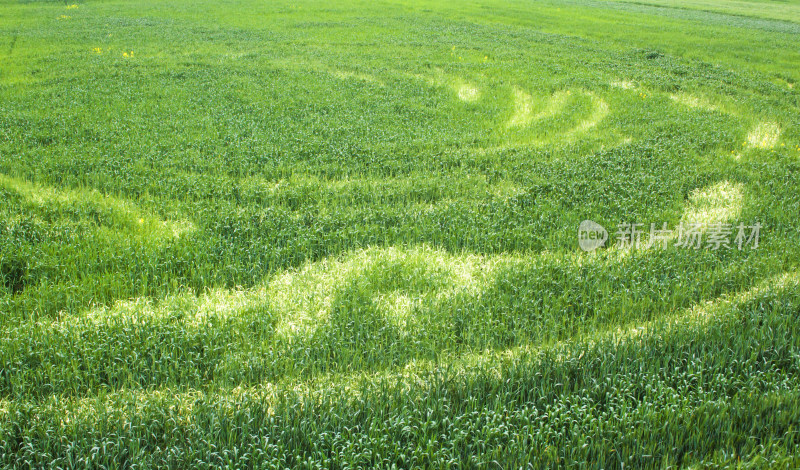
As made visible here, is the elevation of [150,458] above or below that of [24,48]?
below

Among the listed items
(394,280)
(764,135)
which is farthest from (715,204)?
(394,280)

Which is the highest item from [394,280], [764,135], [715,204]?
[764,135]

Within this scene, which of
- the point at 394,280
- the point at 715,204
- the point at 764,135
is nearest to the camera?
the point at 394,280

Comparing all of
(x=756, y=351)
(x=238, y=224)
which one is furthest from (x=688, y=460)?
(x=238, y=224)

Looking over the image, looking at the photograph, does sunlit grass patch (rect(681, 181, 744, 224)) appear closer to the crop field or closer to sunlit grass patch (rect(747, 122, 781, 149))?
the crop field

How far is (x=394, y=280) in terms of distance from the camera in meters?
6.19

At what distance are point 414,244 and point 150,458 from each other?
4131mm

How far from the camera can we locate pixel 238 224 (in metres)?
7.31

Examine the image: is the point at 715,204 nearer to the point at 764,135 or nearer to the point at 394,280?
the point at 764,135

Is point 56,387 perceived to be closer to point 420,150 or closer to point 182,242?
point 182,242

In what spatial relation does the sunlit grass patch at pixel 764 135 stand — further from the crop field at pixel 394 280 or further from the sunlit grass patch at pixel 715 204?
the sunlit grass patch at pixel 715 204

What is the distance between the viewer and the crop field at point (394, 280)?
13.1ft

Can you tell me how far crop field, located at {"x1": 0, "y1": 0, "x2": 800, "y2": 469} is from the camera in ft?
13.1

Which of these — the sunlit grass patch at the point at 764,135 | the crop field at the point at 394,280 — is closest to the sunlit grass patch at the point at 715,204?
the crop field at the point at 394,280
